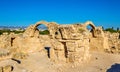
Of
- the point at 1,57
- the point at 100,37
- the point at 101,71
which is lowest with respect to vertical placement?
the point at 101,71

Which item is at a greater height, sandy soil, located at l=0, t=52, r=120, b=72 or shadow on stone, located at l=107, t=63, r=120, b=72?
sandy soil, located at l=0, t=52, r=120, b=72

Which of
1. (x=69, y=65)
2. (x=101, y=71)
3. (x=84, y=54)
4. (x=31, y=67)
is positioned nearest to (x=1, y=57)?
(x=31, y=67)

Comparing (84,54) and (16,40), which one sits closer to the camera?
(84,54)

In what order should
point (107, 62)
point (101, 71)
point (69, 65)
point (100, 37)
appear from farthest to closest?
point (100, 37) → point (107, 62) → point (69, 65) → point (101, 71)

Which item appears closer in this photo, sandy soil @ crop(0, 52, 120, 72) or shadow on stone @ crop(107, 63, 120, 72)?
shadow on stone @ crop(107, 63, 120, 72)

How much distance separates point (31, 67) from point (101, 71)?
5.91 m

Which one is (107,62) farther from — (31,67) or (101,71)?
(31,67)

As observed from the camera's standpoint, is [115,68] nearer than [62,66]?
Yes

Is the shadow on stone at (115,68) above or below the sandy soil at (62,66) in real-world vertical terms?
below

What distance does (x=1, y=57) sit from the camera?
62.1ft

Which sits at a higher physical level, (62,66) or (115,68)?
(62,66)

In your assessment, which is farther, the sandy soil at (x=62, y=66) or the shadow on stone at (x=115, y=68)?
the sandy soil at (x=62, y=66)

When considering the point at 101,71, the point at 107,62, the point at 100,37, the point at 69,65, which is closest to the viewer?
the point at 101,71

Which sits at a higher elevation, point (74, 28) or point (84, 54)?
point (74, 28)
